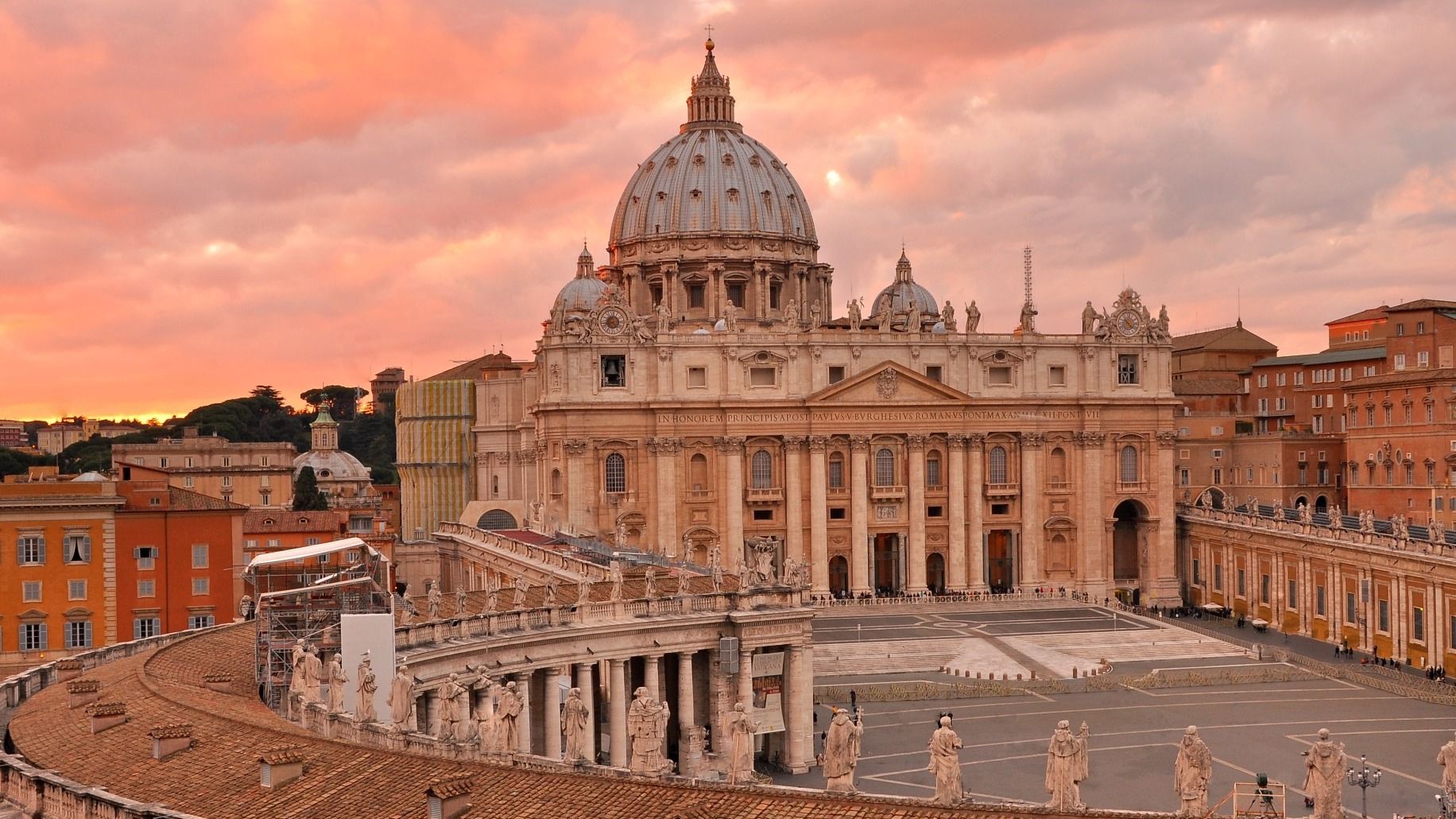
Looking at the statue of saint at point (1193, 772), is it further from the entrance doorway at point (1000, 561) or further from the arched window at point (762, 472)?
the entrance doorway at point (1000, 561)

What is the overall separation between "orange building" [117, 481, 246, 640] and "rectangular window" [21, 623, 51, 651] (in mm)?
2886

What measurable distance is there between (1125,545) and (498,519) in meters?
40.2

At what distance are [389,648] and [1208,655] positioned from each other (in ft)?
154

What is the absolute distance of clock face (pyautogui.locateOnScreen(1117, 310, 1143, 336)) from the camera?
4099 inches

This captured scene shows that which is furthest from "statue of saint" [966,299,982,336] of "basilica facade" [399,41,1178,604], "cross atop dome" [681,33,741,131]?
"cross atop dome" [681,33,741,131]

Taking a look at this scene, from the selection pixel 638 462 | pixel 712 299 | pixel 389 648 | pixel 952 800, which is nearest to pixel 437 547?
pixel 638 462

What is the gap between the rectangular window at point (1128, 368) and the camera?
104312 millimetres

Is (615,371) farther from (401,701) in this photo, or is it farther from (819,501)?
(401,701)

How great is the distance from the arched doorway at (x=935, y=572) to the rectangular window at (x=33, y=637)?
55.2m

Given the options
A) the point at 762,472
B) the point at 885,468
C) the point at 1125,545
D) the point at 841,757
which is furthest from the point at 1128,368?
the point at 841,757

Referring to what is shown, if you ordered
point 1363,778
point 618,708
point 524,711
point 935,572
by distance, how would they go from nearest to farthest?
point 524,711 → point 1363,778 → point 618,708 → point 935,572

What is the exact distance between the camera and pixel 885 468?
332ft

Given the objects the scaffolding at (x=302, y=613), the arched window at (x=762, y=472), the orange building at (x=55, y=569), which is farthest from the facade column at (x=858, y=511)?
the scaffolding at (x=302, y=613)

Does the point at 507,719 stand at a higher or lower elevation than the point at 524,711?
higher
